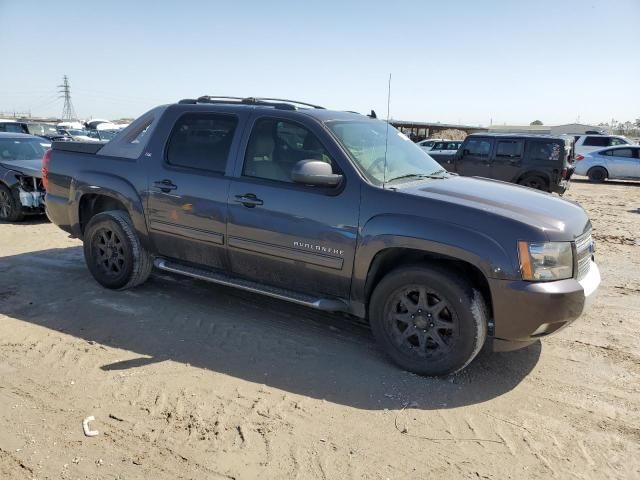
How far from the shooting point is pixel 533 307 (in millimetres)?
3248

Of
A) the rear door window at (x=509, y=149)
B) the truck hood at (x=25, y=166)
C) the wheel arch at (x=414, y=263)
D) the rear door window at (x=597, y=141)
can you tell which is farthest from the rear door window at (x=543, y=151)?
the rear door window at (x=597, y=141)

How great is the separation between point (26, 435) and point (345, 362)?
214 centimetres

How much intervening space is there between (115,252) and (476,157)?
10.5 meters

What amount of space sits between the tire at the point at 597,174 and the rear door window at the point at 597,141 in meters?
2.29

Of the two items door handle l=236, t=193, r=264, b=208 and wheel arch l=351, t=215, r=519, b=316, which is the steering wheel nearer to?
wheel arch l=351, t=215, r=519, b=316

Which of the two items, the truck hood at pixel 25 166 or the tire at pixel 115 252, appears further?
the truck hood at pixel 25 166

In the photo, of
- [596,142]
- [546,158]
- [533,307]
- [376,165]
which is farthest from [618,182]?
[533,307]

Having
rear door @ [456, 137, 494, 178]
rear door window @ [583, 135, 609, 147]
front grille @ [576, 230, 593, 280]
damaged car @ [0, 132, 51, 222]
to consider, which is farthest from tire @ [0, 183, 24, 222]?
rear door window @ [583, 135, 609, 147]

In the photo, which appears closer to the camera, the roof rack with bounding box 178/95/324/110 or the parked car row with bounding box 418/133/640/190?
the roof rack with bounding box 178/95/324/110

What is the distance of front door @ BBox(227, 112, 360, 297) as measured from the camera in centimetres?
380

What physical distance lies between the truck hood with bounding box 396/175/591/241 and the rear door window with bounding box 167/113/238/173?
164 centimetres

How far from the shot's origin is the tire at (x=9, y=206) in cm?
862

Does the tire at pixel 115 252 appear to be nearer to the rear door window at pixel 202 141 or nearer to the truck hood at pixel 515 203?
the rear door window at pixel 202 141

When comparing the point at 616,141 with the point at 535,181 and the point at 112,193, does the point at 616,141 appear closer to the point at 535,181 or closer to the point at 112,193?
the point at 535,181
